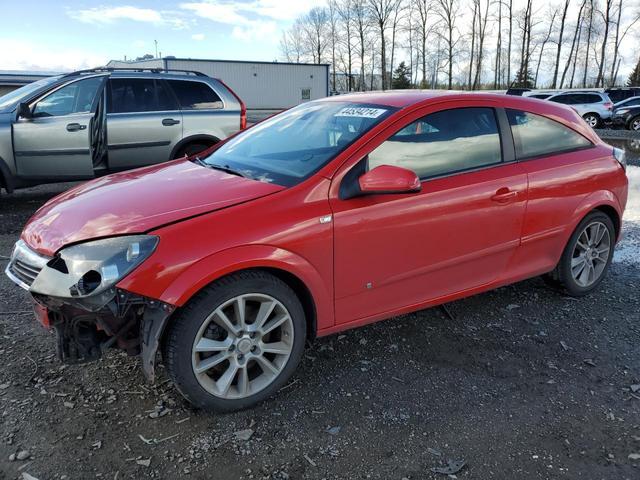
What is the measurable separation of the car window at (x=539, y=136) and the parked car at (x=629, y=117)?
72.6ft

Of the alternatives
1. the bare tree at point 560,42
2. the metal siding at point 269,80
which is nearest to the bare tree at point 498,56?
the bare tree at point 560,42

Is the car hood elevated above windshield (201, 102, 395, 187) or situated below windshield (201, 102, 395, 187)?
below

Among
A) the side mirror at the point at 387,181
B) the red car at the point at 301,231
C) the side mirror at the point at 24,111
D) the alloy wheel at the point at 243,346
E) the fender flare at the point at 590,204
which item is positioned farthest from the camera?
the side mirror at the point at 24,111

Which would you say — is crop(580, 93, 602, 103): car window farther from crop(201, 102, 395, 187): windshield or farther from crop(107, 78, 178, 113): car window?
crop(201, 102, 395, 187): windshield

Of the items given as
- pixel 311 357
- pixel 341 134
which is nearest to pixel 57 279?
pixel 311 357

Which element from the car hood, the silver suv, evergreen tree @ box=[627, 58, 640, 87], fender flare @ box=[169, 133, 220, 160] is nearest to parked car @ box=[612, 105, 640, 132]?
the silver suv

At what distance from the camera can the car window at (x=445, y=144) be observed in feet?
10.5

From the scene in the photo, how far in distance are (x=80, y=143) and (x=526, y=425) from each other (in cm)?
628

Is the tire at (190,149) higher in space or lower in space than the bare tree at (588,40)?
lower

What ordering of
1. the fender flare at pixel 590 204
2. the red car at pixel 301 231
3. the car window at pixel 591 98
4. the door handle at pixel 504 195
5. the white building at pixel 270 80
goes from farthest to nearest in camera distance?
the white building at pixel 270 80, the car window at pixel 591 98, the fender flare at pixel 590 204, the door handle at pixel 504 195, the red car at pixel 301 231

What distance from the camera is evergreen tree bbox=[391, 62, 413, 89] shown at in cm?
6250

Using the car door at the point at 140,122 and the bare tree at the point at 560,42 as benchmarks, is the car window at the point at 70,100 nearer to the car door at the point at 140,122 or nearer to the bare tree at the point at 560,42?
the car door at the point at 140,122

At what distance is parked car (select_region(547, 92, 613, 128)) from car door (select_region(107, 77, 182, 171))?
20795mm

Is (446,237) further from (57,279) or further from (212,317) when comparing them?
(57,279)
